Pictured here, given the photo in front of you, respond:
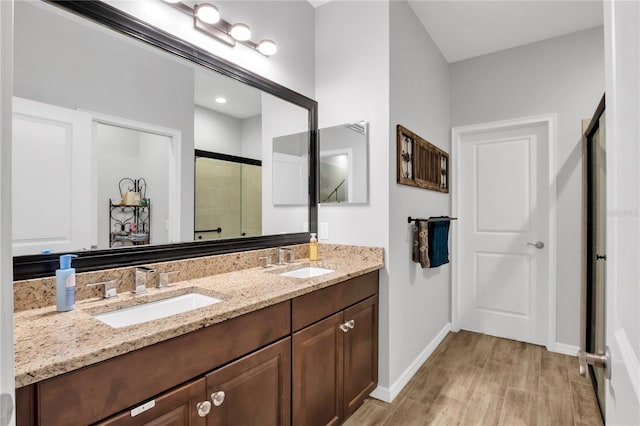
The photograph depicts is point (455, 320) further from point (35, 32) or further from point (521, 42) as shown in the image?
point (35, 32)

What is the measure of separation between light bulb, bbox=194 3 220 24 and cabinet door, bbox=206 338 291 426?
1613mm

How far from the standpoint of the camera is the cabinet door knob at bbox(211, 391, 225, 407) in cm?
114

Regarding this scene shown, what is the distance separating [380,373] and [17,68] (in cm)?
242

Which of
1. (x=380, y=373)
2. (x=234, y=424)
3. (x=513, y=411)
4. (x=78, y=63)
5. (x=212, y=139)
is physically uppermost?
(x=78, y=63)

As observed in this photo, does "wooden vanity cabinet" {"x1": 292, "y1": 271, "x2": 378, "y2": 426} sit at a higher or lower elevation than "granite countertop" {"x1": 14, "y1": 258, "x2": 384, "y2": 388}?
lower

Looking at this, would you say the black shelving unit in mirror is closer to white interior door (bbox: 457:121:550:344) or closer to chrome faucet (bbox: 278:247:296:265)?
chrome faucet (bbox: 278:247:296:265)

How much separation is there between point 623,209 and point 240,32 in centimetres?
192

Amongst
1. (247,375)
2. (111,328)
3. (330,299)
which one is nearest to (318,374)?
(330,299)

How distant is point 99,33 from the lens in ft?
4.52

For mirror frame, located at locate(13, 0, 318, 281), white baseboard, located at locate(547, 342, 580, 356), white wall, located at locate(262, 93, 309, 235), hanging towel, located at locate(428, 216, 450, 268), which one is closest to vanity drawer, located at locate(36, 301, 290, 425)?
mirror frame, located at locate(13, 0, 318, 281)

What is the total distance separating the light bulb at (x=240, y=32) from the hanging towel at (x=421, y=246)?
1.71 metres

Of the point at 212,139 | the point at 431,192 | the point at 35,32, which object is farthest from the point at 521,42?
the point at 35,32

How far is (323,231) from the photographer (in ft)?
8.32

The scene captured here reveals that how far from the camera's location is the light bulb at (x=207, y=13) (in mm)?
1686
